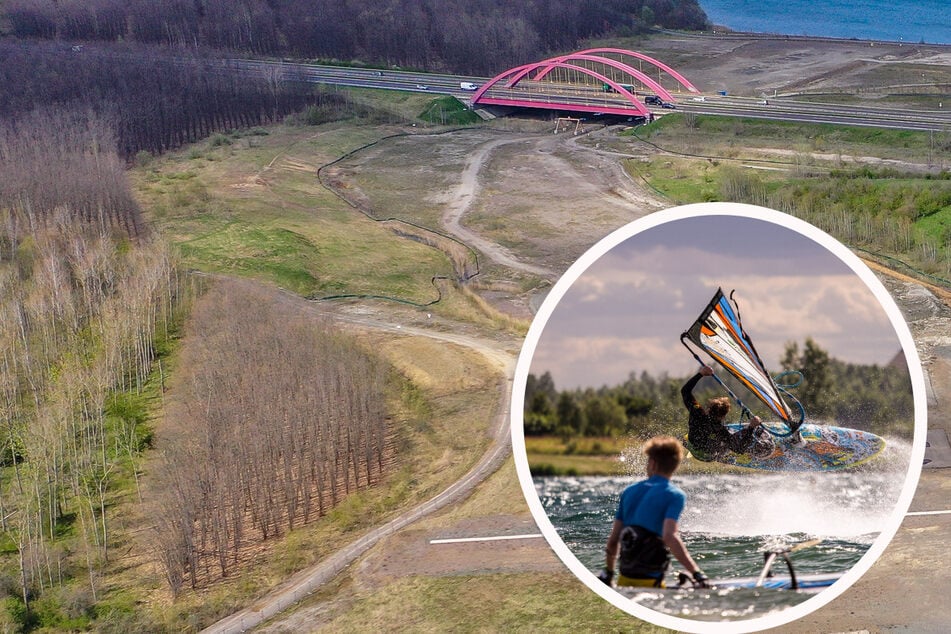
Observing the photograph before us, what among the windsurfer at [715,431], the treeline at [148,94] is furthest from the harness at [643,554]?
the treeline at [148,94]

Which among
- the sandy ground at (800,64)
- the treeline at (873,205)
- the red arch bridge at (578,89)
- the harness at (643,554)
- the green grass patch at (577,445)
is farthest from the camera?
the sandy ground at (800,64)

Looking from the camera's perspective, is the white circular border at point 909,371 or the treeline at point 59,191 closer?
the white circular border at point 909,371

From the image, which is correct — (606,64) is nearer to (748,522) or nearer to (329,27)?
(329,27)

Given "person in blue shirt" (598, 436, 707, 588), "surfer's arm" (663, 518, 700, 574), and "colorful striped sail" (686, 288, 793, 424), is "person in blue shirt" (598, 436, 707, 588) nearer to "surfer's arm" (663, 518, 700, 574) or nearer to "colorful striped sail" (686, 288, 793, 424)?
"surfer's arm" (663, 518, 700, 574)

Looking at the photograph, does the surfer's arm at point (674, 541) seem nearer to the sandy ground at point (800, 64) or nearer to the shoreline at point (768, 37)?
the sandy ground at point (800, 64)

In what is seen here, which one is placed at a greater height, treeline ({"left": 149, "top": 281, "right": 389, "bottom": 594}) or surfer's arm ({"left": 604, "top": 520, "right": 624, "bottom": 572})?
surfer's arm ({"left": 604, "top": 520, "right": 624, "bottom": 572})

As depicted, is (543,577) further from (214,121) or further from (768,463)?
(214,121)

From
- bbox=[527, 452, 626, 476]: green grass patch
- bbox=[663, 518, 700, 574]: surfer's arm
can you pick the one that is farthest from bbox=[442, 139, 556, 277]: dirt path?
bbox=[663, 518, 700, 574]: surfer's arm
